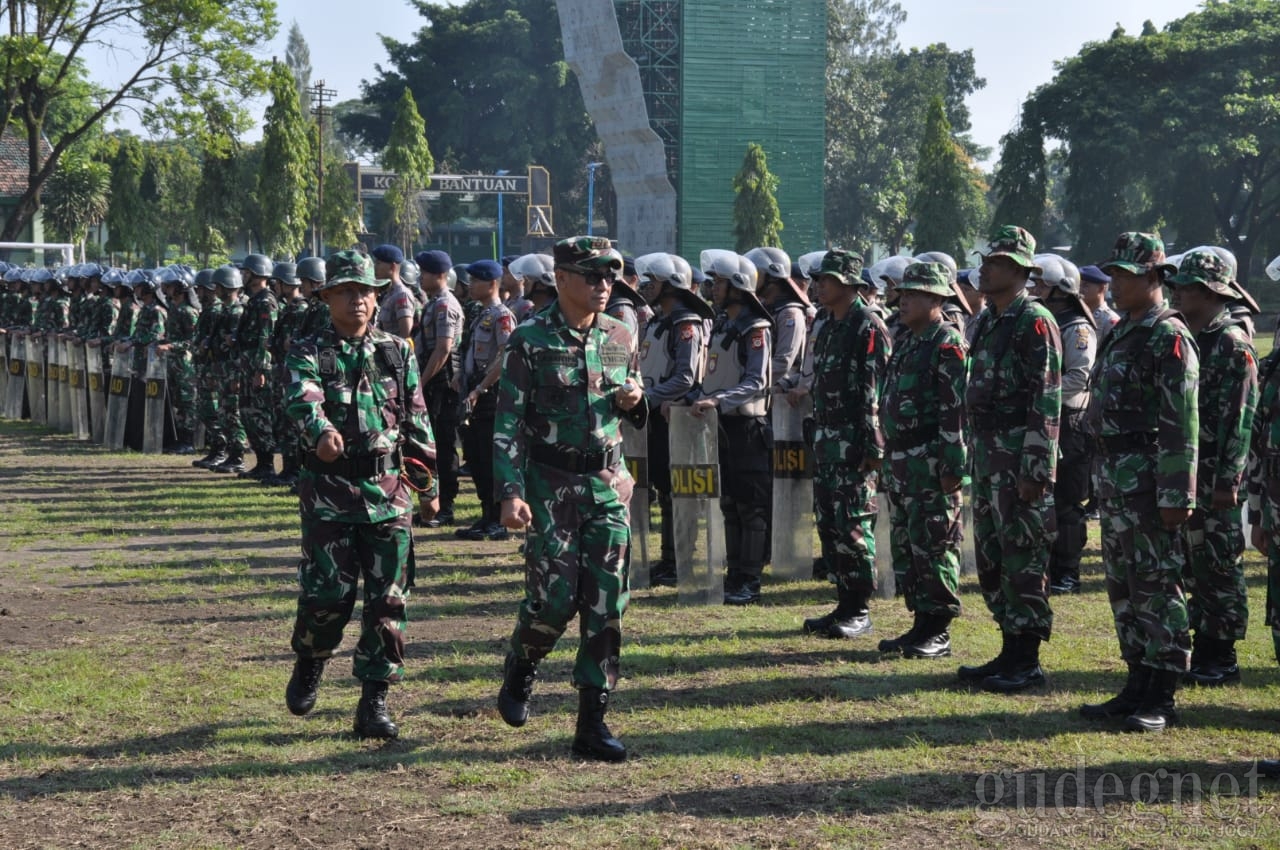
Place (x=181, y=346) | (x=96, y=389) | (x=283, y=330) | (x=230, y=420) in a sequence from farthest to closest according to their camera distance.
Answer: (x=96, y=389), (x=181, y=346), (x=230, y=420), (x=283, y=330)

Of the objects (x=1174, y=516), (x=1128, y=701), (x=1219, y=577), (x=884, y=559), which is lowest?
(x=1128, y=701)

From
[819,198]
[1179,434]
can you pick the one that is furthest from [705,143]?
[1179,434]

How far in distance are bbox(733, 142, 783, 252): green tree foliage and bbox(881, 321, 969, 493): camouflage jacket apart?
53212 millimetres

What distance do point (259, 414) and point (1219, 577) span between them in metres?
10.5

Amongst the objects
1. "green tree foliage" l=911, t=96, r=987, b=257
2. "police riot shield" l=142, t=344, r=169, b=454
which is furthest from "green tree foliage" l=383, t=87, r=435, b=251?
"police riot shield" l=142, t=344, r=169, b=454

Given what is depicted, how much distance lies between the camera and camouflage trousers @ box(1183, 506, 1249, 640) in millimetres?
7516

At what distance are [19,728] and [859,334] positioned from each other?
483 cm

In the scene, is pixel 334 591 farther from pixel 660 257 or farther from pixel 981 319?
pixel 660 257

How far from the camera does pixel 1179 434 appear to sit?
21.1ft

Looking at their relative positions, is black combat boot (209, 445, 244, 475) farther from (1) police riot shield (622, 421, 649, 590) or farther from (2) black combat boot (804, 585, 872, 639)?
(2) black combat boot (804, 585, 872, 639)

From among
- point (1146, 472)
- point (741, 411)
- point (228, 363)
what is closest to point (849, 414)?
point (741, 411)

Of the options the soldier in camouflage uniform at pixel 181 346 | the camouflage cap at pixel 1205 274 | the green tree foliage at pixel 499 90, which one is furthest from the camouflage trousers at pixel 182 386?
the green tree foliage at pixel 499 90

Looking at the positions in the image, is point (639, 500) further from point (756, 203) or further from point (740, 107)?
point (740, 107)

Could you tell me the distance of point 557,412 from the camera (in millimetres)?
5980
